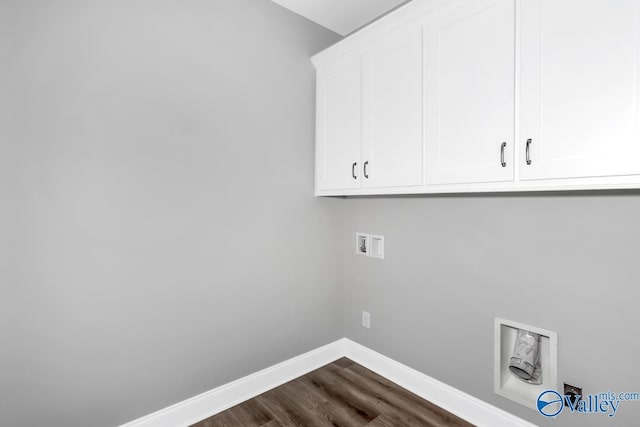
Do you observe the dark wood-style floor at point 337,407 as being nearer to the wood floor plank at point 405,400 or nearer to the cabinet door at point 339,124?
the wood floor plank at point 405,400

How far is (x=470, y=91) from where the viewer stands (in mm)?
1495

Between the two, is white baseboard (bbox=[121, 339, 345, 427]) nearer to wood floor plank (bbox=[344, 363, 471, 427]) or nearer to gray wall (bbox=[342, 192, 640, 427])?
wood floor plank (bbox=[344, 363, 471, 427])

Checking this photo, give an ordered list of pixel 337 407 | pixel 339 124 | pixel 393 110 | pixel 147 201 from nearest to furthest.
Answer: pixel 147 201
pixel 393 110
pixel 337 407
pixel 339 124

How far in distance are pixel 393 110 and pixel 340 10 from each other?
942 mm

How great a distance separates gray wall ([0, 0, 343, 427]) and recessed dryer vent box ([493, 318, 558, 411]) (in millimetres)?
1233

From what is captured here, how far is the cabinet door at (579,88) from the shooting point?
1.09 m


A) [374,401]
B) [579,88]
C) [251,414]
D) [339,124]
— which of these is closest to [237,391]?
[251,414]

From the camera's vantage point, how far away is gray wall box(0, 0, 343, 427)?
1388 millimetres

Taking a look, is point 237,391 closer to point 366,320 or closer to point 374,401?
point 374,401

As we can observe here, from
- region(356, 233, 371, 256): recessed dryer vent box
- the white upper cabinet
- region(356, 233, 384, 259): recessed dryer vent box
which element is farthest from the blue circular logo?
region(356, 233, 371, 256): recessed dryer vent box

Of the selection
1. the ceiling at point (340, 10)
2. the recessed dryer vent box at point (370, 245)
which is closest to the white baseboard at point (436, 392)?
the recessed dryer vent box at point (370, 245)

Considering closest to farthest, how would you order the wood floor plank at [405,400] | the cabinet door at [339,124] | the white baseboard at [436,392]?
the white baseboard at [436,392] < the wood floor plank at [405,400] < the cabinet door at [339,124]

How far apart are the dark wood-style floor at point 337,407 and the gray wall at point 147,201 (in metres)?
0.22

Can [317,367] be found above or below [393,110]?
below
